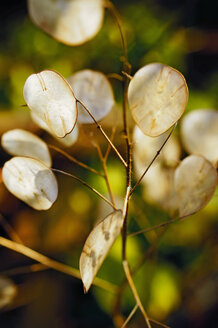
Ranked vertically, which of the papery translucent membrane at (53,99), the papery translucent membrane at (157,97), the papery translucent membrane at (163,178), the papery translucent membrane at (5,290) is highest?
the papery translucent membrane at (53,99)

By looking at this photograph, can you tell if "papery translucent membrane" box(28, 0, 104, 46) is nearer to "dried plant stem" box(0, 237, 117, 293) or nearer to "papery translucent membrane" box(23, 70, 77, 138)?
"papery translucent membrane" box(23, 70, 77, 138)

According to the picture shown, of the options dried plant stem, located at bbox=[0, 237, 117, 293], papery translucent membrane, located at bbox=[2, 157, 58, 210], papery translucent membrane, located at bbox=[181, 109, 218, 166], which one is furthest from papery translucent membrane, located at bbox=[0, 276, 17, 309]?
papery translucent membrane, located at bbox=[181, 109, 218, 166]

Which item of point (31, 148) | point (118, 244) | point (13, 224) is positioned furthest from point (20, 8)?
point (31, 148)

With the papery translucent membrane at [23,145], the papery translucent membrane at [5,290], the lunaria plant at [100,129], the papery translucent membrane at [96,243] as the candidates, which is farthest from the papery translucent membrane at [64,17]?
the papery translucent membrane at [5,290]

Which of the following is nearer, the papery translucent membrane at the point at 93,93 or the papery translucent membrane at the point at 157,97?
the papery translucent membrane at the point at 157,97

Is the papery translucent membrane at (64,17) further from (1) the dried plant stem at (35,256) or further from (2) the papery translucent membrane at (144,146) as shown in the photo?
(1) the dried plant stem at (35,256)

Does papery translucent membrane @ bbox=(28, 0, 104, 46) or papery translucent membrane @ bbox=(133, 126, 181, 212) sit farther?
papery translucent membrane @ bbox=(133, 126, 181, 212)

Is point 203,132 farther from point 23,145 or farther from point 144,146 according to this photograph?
point 23,145
